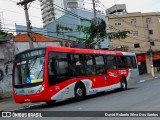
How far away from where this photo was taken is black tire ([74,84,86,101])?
1809 cm

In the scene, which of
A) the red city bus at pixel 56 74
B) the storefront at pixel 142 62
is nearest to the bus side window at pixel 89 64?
the red city bus at pixel 56 74

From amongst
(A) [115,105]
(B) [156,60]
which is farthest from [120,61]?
(B) [156,60]

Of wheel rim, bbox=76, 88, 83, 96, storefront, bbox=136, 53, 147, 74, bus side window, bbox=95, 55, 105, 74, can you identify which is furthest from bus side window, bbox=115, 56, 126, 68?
storefront, bbox=136, 53, 147, 74

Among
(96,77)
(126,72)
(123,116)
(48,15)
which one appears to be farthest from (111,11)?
(123,116)

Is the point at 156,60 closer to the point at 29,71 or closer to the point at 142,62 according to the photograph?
the point at 142,62

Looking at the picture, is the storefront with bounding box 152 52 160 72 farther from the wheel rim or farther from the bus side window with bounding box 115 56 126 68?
the wheel rim

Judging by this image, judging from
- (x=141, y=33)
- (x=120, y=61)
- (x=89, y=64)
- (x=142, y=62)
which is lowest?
(x=142, y=62)

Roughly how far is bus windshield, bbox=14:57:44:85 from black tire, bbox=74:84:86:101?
8.62 ft

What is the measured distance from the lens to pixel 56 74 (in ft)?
54.4

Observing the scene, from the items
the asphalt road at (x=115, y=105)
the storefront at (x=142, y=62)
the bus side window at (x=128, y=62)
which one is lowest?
the storefront at (x=142, y=62)

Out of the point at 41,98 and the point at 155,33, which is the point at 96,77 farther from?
the point at 155,33

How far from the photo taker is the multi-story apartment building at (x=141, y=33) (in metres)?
62.6

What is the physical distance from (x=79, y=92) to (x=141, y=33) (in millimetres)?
47760

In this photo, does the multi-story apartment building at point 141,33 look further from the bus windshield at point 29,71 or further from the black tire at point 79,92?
the bus windshield at point 29,71
